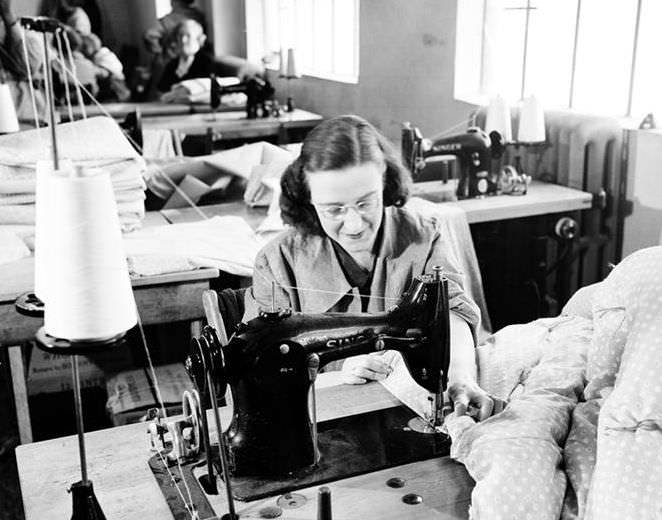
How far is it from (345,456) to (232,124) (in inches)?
158

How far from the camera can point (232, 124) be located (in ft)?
16.7

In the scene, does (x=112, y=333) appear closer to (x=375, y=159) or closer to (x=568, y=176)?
(x=375, y=159)

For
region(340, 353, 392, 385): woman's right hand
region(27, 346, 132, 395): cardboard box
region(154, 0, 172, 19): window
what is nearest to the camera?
region(340, 353, 392, 385): woman's right hand

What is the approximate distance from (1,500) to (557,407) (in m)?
1.88

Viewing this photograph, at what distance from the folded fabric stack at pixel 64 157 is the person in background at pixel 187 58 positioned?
4751 mm

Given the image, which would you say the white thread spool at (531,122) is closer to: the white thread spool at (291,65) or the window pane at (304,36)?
the white thread spool at (291,65)

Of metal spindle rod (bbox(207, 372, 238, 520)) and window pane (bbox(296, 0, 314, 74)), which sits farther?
window pane (bbox(296, 0, 314, 74))

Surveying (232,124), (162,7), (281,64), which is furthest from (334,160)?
(162,7)

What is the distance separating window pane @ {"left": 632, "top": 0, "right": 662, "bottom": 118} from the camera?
3.01m

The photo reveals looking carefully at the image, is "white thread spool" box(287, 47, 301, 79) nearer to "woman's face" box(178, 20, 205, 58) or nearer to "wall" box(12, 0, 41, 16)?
"woman's face" box(178, 20, 205, 58)

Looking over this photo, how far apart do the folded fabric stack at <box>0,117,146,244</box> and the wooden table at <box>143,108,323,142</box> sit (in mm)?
2295

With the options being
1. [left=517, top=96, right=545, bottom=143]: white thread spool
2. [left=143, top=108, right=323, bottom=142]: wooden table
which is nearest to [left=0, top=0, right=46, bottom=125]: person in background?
[left=143, top=108, right=323, bottom=142]: wooden table

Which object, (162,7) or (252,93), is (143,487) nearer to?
(252,93)

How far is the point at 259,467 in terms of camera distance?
125cm
